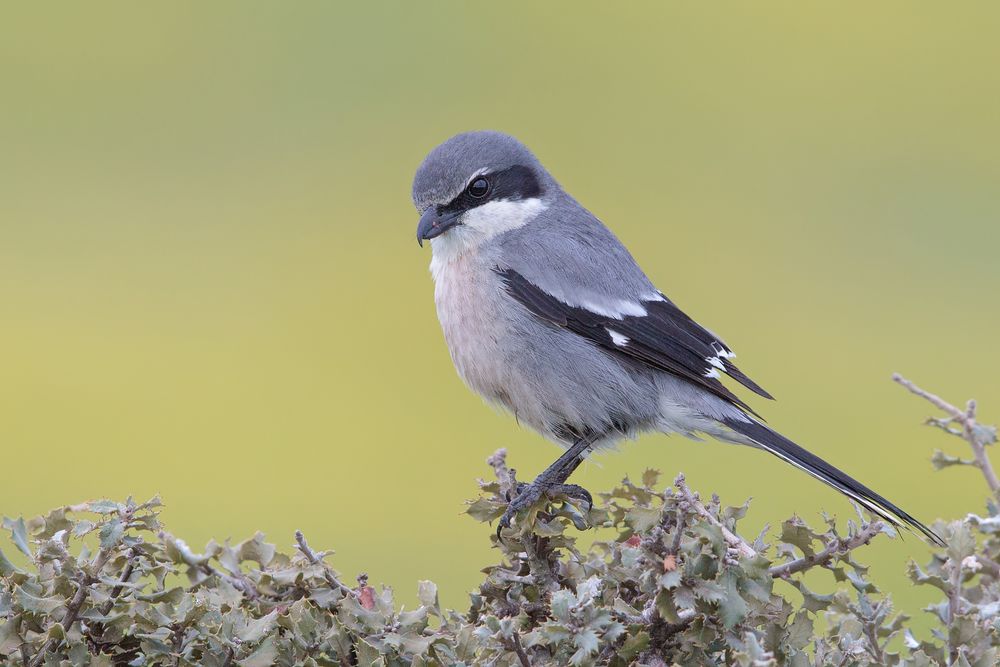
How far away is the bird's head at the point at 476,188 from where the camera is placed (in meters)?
3.31

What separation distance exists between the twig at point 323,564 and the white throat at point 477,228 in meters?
1.67

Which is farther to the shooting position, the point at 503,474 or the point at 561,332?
the point at 561,332

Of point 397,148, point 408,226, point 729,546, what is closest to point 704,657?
point 729,546

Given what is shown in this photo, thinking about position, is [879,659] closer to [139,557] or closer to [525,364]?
[139,557]

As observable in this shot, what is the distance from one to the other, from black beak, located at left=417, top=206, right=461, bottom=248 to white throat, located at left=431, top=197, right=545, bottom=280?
38 millimetres

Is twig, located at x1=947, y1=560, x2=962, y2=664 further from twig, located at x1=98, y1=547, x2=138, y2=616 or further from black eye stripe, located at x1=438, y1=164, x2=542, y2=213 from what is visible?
black eye stripe, located at x1=438, y1=164, x2=542, y2=213

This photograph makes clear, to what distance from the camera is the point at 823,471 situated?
2.82m

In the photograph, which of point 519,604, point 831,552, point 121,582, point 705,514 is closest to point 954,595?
point 831,552

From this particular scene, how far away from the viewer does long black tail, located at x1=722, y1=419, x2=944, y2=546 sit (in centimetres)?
250

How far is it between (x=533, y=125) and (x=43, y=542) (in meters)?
6.84

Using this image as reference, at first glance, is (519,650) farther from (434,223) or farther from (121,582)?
(434,223)

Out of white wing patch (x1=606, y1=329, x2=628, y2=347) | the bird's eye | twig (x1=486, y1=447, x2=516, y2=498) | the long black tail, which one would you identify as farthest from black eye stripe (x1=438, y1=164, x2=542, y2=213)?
twig (x1=486, y1=447, x2=516, y2=498)

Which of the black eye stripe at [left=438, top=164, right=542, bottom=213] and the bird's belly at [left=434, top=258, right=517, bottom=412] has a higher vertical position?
the black eye stripe at [left=438, top=164, right=542, bottom=213]

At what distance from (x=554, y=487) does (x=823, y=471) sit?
2.56ft
